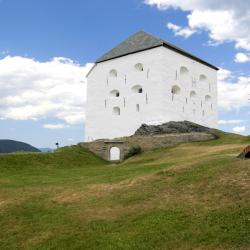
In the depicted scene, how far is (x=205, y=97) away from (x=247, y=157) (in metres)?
26.1

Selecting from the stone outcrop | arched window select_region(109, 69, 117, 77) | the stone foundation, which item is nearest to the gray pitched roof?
arched window select_region(109, 69, 117, 77)

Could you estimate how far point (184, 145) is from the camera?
34656 mm

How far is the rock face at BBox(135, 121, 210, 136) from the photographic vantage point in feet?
121

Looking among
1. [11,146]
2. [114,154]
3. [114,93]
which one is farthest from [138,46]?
[11,146]

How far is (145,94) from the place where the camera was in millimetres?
38625

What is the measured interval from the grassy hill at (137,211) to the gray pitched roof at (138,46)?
21.6 meters

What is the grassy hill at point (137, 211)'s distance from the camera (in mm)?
11422

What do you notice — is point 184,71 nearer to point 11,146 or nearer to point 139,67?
point 139,67

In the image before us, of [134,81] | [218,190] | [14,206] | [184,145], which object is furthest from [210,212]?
[134,81]

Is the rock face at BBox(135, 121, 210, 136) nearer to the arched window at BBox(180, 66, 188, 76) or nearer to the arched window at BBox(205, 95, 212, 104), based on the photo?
the arched window at BBox(180, 66, 188, 76)

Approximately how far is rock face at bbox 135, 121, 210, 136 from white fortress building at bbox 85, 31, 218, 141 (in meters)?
0.62

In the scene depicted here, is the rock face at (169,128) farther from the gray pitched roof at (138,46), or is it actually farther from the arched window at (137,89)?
the gray pitched roof at (138,46)

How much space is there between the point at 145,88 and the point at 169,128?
4707 millimetres

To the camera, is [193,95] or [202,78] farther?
[202,78]
